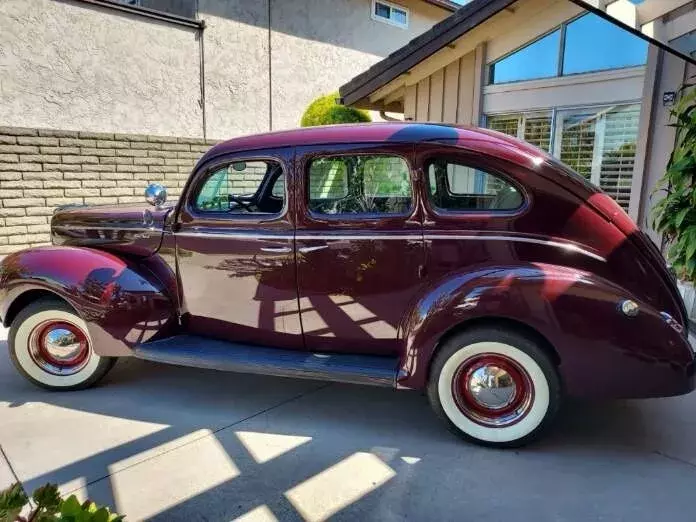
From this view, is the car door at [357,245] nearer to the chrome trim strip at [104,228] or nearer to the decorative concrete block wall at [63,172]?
the chrome trim strip at [104,228]

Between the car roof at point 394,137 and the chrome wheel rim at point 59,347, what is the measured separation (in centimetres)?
170

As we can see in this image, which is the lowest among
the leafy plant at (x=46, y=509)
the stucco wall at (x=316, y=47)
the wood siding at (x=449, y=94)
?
the leafy plant at (x=46, y=509)

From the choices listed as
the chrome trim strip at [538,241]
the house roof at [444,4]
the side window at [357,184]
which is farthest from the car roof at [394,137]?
the house roof at [444,4]

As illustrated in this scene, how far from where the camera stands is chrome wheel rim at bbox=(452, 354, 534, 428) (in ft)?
9.46

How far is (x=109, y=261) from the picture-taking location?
359 cm

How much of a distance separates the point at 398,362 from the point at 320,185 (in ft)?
4.07

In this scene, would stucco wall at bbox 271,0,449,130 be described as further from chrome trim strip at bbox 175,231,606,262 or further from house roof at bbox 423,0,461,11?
chrome trim strip at bbox 175,231,606,262

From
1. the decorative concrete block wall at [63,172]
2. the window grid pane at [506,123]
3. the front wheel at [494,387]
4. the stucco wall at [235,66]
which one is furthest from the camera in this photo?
the stucco wall at [235,66]

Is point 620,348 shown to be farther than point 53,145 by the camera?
No

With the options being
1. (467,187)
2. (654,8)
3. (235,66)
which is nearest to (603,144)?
(654,8)

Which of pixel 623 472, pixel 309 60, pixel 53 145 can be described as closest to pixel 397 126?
pixel 623 472

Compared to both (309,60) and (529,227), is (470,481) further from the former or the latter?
(309,60)

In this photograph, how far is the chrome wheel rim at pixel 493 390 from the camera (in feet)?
9.46

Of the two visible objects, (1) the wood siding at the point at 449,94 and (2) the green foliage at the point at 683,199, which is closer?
(2) the green foliage at the point at 683,199
